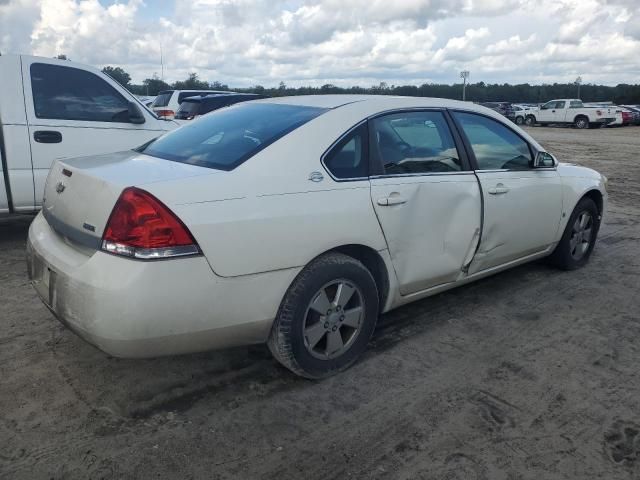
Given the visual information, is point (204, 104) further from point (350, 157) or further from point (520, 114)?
point (520, 114)

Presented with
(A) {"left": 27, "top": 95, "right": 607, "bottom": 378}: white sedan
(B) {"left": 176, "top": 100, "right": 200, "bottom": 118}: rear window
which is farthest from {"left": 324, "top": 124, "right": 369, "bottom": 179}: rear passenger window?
(B) {"left": 176, "top": 100, "right": 200, "bottom": 118}: rear window

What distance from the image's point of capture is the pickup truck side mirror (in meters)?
5.83

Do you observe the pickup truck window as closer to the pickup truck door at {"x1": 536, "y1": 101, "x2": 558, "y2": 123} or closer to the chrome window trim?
the chrome window trim

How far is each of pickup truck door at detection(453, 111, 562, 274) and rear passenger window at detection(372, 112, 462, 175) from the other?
201 mm

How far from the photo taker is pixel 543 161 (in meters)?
4.45

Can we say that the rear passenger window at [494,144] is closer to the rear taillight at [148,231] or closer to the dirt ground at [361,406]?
the dirt ground at [361,406]

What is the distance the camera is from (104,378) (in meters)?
3.07

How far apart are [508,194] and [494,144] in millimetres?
405

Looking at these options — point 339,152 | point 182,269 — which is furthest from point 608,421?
point 182,269

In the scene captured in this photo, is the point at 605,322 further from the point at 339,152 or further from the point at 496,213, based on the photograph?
the point at 339,152

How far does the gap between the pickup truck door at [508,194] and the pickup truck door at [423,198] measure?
15 cm

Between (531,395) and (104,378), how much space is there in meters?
2.33

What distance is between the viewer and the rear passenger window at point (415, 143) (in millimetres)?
3363

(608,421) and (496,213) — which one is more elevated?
(496,213)
